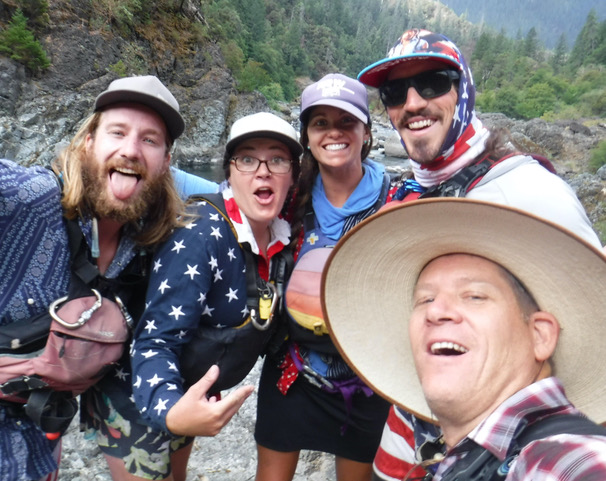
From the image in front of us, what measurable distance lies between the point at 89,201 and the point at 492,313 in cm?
146

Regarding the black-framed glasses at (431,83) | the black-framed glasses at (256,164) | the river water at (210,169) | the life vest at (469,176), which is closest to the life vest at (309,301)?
the black-framed glasses at (256,164)

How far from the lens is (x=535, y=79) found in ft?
205

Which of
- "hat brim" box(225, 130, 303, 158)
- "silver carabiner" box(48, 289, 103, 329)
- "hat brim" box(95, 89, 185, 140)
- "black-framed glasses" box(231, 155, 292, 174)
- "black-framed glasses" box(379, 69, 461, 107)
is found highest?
"black-framed glasses" box(379, 69, 461, 107)

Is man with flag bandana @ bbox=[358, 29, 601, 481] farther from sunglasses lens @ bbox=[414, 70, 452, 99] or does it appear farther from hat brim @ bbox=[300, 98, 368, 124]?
hat brim @ bbox=[300, 98, 368, 124]

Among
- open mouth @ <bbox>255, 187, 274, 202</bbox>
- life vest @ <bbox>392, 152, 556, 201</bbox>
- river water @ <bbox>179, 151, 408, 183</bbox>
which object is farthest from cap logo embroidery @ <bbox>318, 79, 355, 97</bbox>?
river water @ <bbox>179, 151, 408, 183</bbox>

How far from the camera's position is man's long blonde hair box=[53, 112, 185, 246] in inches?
61.4

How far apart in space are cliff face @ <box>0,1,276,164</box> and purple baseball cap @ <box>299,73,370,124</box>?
1077cm

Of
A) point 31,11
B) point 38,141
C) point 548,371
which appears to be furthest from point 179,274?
point 31,11

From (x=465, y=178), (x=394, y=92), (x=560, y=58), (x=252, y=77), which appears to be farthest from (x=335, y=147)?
→ (x=560, y=58)

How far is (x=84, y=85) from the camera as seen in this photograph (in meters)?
17.8

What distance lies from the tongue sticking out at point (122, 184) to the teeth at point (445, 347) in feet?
4.24

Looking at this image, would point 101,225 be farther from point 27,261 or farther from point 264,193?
point 264,193

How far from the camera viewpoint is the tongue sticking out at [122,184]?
66.7 inches

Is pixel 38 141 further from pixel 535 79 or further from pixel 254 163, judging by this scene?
pixel 535 79
